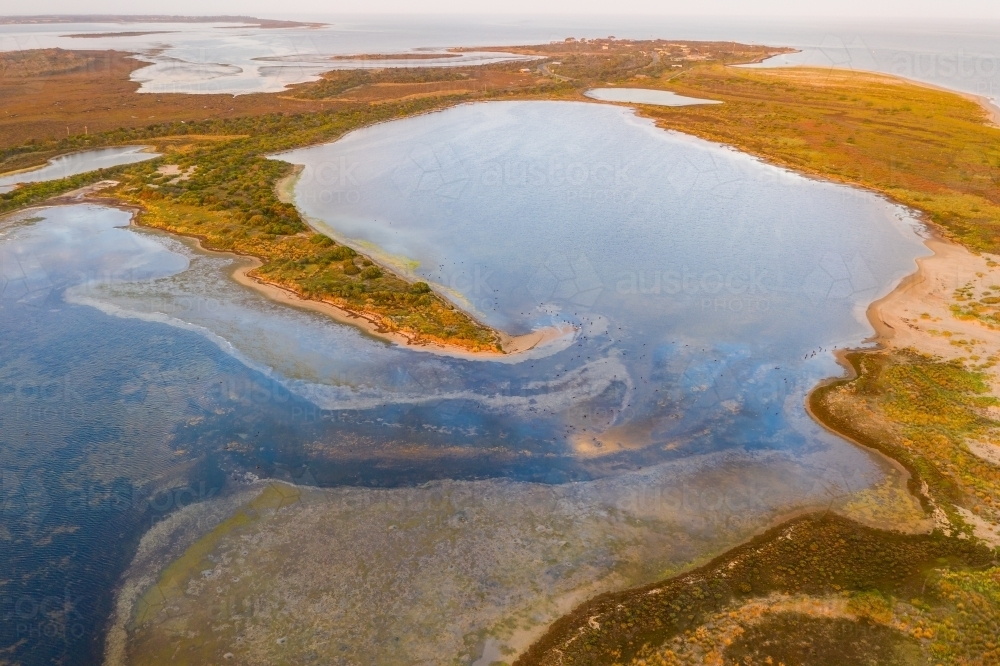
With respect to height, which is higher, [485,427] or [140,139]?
[140,139]

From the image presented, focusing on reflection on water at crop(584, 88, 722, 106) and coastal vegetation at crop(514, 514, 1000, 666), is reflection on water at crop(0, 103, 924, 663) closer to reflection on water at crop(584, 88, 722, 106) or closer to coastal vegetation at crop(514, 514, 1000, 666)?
coastal vegetation at crop(514, 514, 1000, 666)

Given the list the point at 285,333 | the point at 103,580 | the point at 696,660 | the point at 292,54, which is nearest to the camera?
the point at 696,660

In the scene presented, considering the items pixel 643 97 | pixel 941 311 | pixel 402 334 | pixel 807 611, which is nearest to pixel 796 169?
pixel 941 311

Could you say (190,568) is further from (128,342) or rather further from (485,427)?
(128,342)

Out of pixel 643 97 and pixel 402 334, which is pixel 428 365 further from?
pixel 643 97

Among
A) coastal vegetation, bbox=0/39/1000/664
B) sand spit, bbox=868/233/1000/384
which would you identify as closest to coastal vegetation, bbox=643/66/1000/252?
coastal vegetation, bbox=0/39/1000/664

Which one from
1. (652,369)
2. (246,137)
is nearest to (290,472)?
(652,369)

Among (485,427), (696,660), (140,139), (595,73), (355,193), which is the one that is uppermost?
(595,73)

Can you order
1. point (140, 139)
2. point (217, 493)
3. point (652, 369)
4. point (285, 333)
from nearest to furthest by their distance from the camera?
point (217, 493) → point (652, 369) → point (285, 333) → point (140, 139)

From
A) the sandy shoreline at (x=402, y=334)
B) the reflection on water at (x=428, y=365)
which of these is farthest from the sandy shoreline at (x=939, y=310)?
the sandy shoreline at (x=402, y=334)
